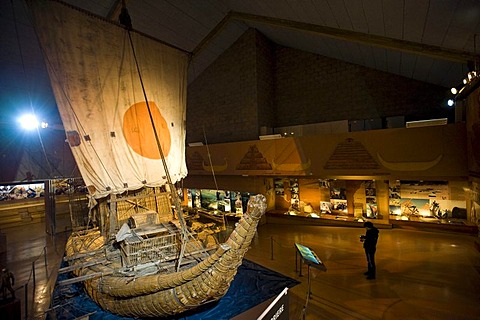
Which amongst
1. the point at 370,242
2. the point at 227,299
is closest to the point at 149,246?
the point at 227,299

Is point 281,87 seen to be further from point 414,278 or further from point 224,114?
point 414,278

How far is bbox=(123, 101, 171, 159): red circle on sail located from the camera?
250 inches

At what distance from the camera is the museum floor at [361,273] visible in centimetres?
407

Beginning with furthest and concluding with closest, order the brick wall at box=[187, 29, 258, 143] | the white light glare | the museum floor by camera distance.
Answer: the brick wall at box=[187, 29, 258, 143] < the white light glare < the museum floor

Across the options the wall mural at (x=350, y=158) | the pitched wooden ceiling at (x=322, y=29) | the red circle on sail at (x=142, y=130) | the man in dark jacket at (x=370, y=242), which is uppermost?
the pitched wooden ceiling at (x=322, y=29)

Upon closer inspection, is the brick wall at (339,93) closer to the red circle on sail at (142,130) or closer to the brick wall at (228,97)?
the brick wall at (228,97)

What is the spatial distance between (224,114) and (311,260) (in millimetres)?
9425

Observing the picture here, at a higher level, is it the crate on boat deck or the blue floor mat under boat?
the crate on boat deck

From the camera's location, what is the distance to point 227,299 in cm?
481

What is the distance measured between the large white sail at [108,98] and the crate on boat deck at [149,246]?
6.12 ft

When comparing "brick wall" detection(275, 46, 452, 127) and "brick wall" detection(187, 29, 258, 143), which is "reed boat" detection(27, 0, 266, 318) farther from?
"brick wall" detection(275, 46, 452, 127)

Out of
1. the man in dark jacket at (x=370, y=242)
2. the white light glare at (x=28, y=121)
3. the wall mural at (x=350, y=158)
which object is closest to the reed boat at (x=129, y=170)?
the man in dark jacket at (x=370, y=242)

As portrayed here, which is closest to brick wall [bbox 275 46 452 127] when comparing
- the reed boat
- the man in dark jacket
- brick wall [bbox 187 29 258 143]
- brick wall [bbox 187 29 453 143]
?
brick wall [bbox 187 29 453 143]

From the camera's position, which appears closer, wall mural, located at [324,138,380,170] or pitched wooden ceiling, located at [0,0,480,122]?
pitched wooden ceiling, located at [0,0,480,122]
